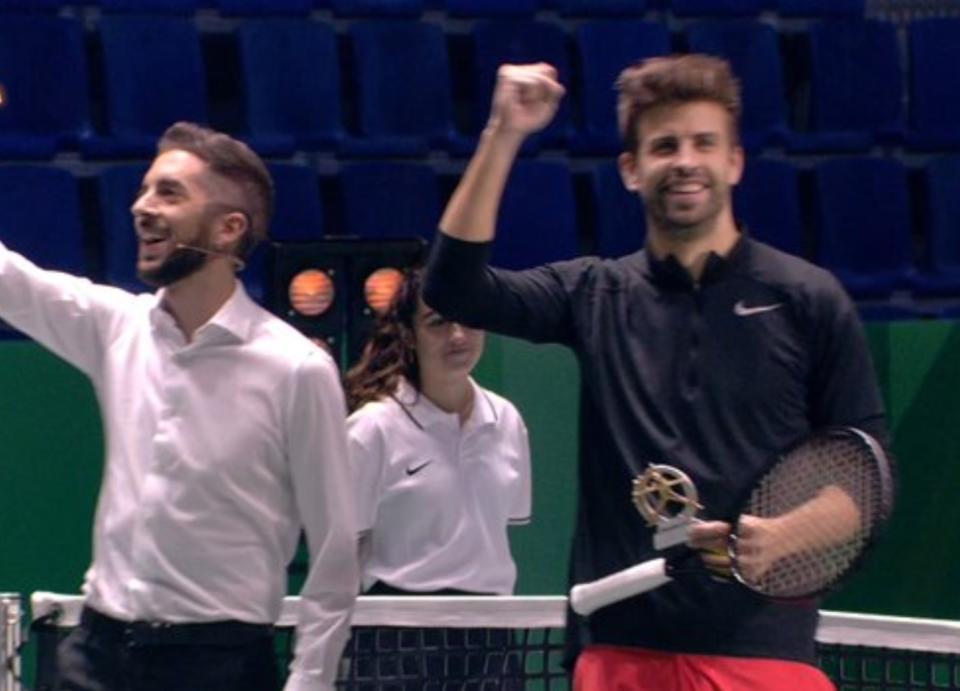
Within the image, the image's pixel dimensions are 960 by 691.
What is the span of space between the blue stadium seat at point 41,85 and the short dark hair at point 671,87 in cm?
684

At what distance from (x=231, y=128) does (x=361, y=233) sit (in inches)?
42.7

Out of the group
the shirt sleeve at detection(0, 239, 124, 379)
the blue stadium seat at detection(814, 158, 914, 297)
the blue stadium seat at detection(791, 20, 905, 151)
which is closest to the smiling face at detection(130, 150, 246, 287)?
the shirt sleeve at detection(0, 239, 124, 379)

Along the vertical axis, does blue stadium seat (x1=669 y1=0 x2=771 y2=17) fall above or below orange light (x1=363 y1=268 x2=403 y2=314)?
above

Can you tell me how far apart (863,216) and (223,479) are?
7.63 meters

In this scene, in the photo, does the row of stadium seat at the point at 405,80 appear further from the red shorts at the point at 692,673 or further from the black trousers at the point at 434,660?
the red shorts at the point at 692,673

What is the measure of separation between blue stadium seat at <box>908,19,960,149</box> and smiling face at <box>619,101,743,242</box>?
8190mm

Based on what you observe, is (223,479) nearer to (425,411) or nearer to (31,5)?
(425,411)

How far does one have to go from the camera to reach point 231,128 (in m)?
10.6

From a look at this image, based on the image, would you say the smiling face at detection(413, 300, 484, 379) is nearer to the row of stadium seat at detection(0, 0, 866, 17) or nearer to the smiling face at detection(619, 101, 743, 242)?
the smiling face at detection(619, 101, 743, 242)

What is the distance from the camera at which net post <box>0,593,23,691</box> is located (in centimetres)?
380

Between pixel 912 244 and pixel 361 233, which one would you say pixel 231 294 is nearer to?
pixel 361 233

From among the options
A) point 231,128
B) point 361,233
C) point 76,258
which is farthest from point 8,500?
point 231,128

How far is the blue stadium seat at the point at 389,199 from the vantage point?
10.0m

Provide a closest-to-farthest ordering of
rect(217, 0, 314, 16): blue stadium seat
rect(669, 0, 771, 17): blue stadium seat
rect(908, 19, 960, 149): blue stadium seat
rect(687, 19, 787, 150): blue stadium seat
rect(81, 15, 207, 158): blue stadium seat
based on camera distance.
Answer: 1. rect(81, 15, 207, 158): blue stadium seat
2. rect(217, 0, 314, 16): blue stadium seat
3. rect(687, 19, 787, 150): blue stadium seat
4. rect(669, 0, 771, 17): blue stadium seat
5. rect(908, 19, 960, 149): blue stadium seat
